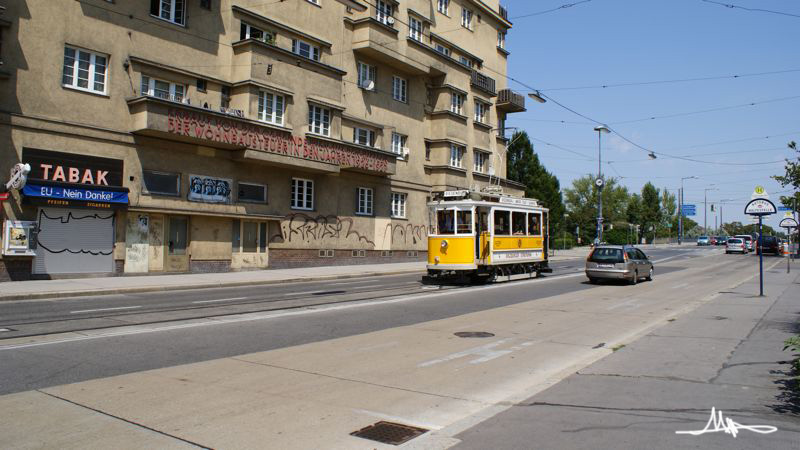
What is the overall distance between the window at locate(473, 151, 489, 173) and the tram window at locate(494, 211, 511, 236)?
20125mm

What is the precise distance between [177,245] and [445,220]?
10.9 meters

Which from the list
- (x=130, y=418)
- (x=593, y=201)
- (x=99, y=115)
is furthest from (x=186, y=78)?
(x=593, y=201)

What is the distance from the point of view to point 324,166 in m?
27.7

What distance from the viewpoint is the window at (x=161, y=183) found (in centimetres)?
2170

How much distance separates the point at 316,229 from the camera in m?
28.9

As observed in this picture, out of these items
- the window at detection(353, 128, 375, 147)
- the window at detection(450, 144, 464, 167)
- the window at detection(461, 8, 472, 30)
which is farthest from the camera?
the window at detection(461, 8, 472, 30)

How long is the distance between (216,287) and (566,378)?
14970mm

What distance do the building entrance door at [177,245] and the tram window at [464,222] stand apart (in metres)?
11.2

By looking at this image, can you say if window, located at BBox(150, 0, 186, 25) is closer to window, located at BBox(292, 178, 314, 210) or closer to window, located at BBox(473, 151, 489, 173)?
window, located at BBox(292, 178, 314, 210)

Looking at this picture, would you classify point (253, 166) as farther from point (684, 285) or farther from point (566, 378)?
point (566, 378)

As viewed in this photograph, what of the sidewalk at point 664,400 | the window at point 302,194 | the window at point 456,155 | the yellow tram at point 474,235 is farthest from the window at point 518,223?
the window at point 456,155

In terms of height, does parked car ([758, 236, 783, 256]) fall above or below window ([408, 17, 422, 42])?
below

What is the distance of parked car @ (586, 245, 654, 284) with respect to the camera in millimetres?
21297

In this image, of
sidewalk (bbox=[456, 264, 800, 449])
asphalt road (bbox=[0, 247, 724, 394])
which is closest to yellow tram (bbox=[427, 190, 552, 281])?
asphalt road (bbox=[0, 247, 724, 394])
